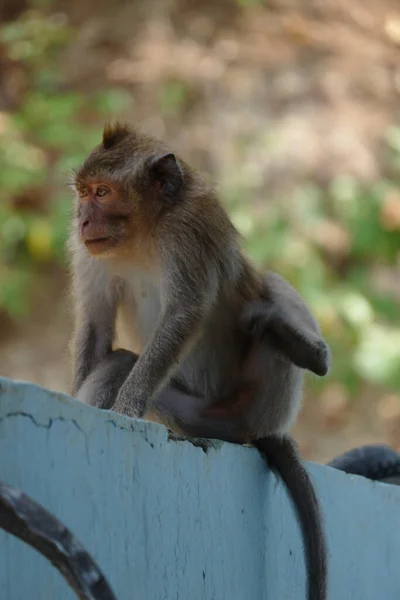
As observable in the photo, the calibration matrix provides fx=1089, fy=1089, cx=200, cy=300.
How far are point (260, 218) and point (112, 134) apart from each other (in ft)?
20.8

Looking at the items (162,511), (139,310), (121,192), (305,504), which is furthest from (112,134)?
(162,511)

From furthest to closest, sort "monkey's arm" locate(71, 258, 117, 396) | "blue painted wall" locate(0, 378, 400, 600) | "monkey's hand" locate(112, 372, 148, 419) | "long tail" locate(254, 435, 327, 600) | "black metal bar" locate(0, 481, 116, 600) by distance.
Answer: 1. "monkey's arm" locate(71, 258, 117, 396)
2. "long tail" locate(254, 435, 327, 600)
3. "monkey's hand" locate(112, 372, 148, 419)
4. "blue painted wall" locate(0, 378, 400, 600)
5. "black metal bar" locate(0, 481, 116, 600)

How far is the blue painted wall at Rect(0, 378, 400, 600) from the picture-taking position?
2.33 metres

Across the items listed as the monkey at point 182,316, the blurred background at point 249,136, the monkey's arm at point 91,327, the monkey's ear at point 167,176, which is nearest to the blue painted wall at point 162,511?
the monkey at point 182,316

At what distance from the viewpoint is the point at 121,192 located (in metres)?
4.09

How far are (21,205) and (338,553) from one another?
27.4 ft

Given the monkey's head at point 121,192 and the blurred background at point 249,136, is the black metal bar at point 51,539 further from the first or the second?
the blurred background at point 249,136

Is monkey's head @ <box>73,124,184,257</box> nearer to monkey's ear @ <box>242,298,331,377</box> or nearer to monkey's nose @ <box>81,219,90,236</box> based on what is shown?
monkey's nose @ <box>81,219,90,236</box>

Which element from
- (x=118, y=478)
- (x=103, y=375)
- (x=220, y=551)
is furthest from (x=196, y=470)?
(x=103, y=375)

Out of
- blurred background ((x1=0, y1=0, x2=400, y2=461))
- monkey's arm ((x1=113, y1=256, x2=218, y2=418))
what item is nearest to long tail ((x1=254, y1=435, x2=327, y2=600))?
→ monkey's arm ((x1=113, y1=256, x2=218, y2=418))

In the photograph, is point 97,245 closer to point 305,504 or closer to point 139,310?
point 139,310

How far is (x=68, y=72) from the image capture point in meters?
12.4

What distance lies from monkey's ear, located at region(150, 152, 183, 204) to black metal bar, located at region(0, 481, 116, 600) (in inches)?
95.2

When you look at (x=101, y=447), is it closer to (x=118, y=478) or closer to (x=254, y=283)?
(x=118, y=478)
